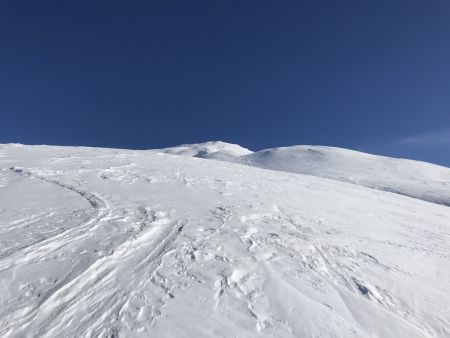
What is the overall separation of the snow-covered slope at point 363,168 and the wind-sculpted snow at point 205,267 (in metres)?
16.5

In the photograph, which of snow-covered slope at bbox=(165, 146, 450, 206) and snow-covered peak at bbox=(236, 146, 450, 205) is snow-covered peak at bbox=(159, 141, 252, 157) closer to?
snow-covered slope at bbox=(165, 146, 450, 206)

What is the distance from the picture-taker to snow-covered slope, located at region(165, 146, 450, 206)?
2423 cm

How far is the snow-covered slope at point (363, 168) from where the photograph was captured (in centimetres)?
2423

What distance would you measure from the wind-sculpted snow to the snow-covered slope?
16473 mm

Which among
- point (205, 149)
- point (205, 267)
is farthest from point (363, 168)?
point (205, 267)

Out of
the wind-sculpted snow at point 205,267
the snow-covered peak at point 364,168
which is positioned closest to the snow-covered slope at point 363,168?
Result: the snow-covered peak at point 364,168

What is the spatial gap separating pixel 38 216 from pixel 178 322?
4.34 m

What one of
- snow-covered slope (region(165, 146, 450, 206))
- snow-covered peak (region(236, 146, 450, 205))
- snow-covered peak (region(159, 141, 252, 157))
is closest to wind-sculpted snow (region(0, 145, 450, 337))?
snow-covered slope (region(165, 146, 450, 206))

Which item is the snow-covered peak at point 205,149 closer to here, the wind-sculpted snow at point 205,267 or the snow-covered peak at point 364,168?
the snow-covered peak at point 364,168

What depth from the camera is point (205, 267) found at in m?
4.77

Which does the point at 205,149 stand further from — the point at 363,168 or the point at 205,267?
the point at 205,267

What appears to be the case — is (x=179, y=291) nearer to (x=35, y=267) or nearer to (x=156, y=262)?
(x=156, y=262)

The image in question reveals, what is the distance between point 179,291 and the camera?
13.4 ft

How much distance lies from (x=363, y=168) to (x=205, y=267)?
3207cm
